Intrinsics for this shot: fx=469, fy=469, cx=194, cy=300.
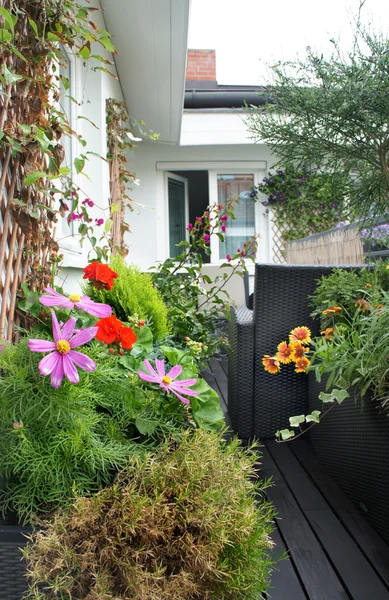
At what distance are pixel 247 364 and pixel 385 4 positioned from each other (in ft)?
6.86

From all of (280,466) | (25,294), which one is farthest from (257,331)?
(25,294)

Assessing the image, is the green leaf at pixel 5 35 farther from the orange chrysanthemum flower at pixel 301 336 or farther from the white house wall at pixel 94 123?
the white house wall at pixel 94 123

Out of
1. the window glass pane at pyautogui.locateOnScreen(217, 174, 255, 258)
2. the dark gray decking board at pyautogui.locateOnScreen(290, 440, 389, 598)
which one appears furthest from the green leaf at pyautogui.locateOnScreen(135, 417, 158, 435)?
the window glass pane at pyautogui.locateOnScreen(217, 174, 255, 258)

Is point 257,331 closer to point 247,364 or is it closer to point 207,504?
point 247,364

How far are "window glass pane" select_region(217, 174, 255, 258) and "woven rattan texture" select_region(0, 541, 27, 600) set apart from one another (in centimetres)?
711

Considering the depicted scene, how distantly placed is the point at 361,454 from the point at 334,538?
0.97ft

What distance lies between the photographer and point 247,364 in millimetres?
2398

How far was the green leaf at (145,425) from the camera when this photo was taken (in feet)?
3.80

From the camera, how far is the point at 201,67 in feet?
30.4

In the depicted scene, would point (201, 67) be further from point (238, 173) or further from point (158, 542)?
point (158, 542)

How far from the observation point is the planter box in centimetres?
94

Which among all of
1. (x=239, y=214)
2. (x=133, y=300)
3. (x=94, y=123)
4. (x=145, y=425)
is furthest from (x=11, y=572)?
(x=239, y=214)

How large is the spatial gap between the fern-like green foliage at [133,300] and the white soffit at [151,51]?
2007 millimetres

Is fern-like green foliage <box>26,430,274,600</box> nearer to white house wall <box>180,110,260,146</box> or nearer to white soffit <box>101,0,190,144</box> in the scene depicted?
white soffit <box>101,0,190,144</box>
